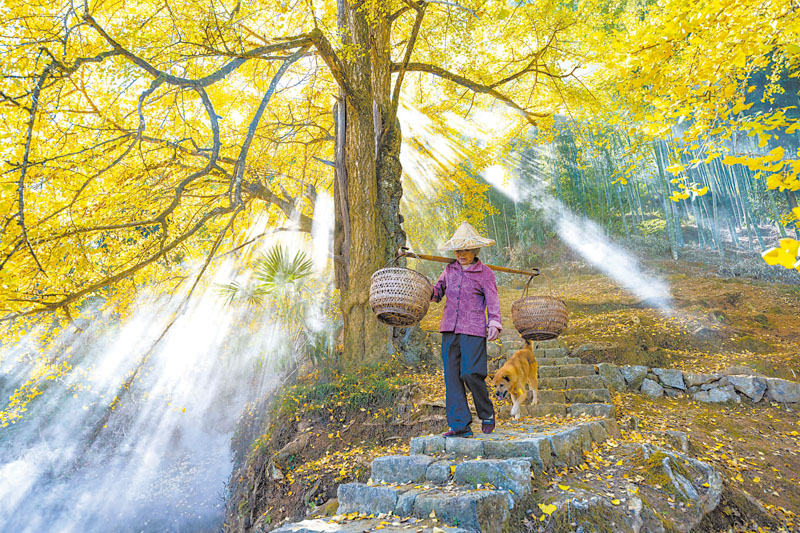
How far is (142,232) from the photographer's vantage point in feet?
22.1

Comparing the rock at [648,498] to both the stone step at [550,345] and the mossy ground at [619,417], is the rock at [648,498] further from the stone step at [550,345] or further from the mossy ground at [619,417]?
the stone step at [550,345]

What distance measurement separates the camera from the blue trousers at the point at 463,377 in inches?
138

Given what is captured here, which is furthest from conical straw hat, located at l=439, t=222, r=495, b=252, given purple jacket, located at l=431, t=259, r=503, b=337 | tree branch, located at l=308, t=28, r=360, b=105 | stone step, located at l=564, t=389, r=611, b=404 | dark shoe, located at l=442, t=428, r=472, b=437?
tree branch, located at l=308, t=28, r=360, b=105

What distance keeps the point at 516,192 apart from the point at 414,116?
12305 mm

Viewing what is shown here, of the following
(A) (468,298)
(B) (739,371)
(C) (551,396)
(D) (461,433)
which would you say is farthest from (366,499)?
(B) (739,371)

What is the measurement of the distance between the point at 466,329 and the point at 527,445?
3.28 ft

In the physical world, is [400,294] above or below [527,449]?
above

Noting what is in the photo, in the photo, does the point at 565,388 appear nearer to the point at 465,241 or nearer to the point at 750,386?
the point at 750,386

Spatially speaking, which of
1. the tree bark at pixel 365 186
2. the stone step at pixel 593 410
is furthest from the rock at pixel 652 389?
the tree bark at pixel 365 186

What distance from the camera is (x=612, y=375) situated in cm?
609

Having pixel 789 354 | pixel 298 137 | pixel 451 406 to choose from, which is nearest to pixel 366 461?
pixel 451 406

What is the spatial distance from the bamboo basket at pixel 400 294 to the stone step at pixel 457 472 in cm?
107

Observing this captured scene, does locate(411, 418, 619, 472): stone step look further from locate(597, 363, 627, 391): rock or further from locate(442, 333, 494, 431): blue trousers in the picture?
locate(597, 363, 627, 391): rock

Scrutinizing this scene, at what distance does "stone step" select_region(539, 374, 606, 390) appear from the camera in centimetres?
557
